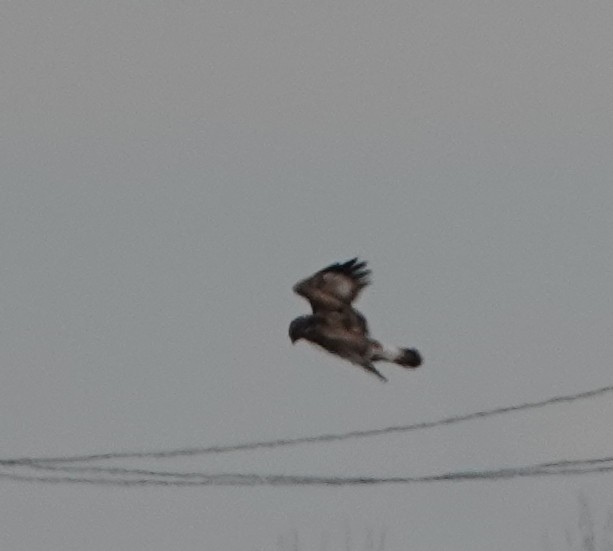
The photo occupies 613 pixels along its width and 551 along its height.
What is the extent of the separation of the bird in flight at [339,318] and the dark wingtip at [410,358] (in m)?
0.36

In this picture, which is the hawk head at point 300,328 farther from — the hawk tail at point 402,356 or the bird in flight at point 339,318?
the hawk tail at point 402,356

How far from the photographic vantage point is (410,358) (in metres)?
16.8

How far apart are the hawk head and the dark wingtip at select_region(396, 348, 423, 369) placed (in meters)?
1.74

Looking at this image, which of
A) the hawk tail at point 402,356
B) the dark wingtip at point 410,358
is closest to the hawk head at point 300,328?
the hawk tail at point 402,356

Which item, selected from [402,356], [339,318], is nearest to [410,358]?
[402,356]

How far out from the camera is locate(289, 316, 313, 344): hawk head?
18.5 m

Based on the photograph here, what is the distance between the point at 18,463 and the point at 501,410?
2.76m

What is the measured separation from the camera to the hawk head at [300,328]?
18.5 metres

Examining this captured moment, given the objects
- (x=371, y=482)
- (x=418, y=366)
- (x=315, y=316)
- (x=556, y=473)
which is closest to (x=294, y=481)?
(x=371, y=482)

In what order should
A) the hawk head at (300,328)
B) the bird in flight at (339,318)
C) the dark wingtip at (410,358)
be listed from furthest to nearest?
1. the hawk head at (300,328)
2. the bird in flight at (339,318)
3. the dark wingtip at (410,358)

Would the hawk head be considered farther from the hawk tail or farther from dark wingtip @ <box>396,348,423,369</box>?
dark wingtip @ <box>396,348,423,369</box>

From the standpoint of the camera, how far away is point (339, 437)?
46.3 ft

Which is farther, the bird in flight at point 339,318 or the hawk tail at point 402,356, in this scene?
the bird in flight at point 339,318

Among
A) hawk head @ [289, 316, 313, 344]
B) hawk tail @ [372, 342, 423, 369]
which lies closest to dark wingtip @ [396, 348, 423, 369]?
→ hawk tail @ [372, 342, 423, 369]
